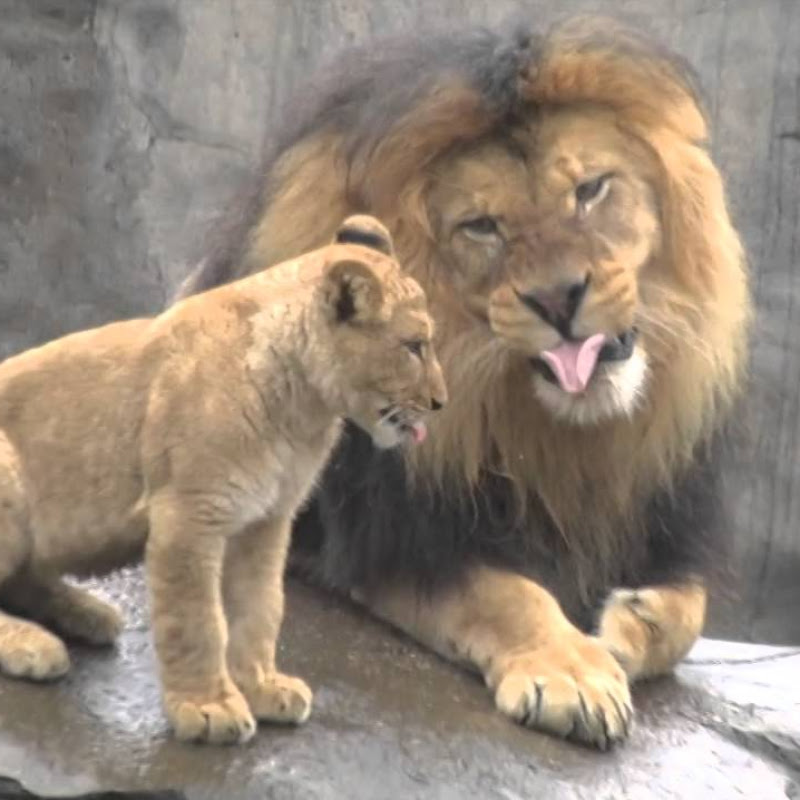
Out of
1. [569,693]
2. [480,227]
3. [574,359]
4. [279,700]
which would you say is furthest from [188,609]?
[480,227]

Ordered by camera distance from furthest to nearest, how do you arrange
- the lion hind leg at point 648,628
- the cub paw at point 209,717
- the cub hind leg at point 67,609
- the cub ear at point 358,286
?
the lion hind leg at point 648,628
the cub hind leg at point 67,609
the cub paw at point 209,717
the cub ear at point 358,286

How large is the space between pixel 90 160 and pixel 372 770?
4.18 metres

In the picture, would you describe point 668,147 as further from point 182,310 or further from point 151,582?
point 151,582

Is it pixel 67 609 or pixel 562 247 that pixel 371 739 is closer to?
pixel 67 609

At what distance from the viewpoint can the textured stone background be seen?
652 centimetres

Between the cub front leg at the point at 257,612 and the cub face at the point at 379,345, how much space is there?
0.87 ft

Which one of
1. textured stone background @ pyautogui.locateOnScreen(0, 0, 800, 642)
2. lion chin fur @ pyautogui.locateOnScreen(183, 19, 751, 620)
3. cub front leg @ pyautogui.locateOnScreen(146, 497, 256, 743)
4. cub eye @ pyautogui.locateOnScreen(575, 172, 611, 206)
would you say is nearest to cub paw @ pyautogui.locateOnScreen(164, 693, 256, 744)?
cub front leg @ pyautogui.locateOnScreen(146, 497, 256, 743)

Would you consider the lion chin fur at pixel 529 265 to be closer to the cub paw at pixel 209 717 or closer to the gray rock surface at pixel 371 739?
the gray rock surface at pixel 371 739

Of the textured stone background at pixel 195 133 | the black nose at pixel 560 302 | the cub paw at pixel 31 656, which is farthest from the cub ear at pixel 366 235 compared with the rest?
the textured stone background at pixel 195 133

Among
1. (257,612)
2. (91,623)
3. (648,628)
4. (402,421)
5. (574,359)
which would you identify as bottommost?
(648,628)

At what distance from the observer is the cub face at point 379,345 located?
246 cm

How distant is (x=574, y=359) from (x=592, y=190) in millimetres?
340

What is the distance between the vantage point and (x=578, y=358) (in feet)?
10.2

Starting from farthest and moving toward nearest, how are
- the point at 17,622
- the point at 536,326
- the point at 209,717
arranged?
the point at 536,326 → the point at 17,622 → the point at 209,717
